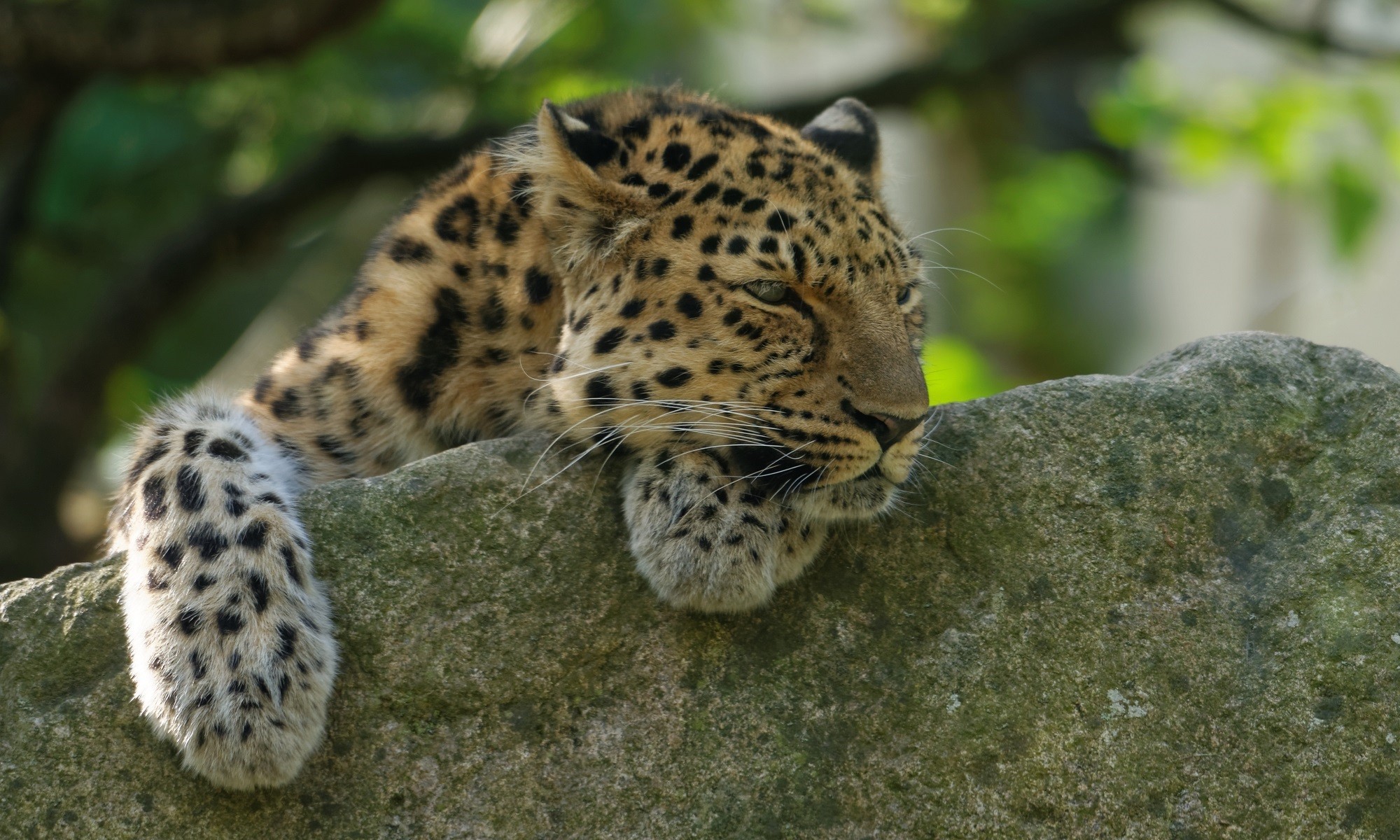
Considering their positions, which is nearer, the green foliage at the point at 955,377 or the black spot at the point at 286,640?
the black spot at the point at 286,640

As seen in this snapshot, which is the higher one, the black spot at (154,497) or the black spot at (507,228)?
the black spot at (507,228)

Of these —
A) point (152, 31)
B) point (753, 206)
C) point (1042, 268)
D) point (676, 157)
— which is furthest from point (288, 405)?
point (1042, 268)

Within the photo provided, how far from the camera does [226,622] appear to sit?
15.2 feet

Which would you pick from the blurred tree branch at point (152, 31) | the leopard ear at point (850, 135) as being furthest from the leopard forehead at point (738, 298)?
the blurred tree branch at point (152, 31)

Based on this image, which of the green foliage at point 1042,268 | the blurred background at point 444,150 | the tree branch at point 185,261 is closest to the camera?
the blurred background at point 444,150

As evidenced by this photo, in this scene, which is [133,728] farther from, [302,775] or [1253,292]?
[1253,292]

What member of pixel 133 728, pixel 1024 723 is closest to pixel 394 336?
pixel 133 728

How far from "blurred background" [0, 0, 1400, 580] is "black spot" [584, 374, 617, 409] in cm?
203

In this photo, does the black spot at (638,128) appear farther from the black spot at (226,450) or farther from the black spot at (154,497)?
the black spot at (154,497)

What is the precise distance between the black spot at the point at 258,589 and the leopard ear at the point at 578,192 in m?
1.80

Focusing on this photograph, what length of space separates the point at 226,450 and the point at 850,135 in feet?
10.2

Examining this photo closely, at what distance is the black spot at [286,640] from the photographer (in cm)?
457

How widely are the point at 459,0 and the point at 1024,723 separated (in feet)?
40.8

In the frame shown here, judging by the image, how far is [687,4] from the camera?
16172mm
